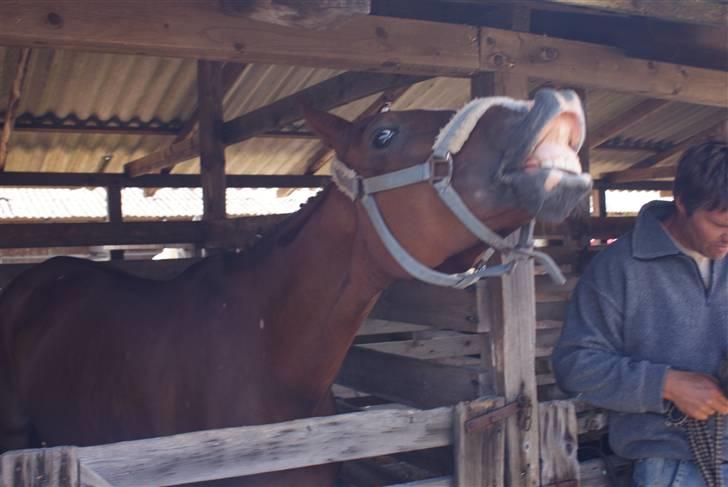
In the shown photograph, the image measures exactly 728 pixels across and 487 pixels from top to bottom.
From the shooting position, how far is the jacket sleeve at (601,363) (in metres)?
2.19

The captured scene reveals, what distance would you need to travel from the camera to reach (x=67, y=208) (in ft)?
40.2

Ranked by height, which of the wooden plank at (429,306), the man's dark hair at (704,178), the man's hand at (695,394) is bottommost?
the man's hand at (695,394)

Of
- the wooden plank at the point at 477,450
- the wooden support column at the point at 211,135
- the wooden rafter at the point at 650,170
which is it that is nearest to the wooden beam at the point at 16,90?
the wooden support column at the point at 211,135

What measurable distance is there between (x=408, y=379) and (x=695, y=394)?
1103 mm

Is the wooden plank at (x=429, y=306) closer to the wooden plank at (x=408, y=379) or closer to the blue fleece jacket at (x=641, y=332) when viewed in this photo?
the wooden plank at (x=408, y=379)

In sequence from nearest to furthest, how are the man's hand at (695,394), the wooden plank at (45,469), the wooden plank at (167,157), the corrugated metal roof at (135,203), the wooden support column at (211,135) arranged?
the wooden plank at (45,469) < the man's hand at (695,394) < the wooden support column at (211,135) < the wooden plank at (167,157) < the corrugated metal roof at (135,203)

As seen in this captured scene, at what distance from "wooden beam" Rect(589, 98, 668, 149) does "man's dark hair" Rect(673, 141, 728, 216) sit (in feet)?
15.7

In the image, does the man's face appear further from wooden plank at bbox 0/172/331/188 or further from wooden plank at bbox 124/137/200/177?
wooden plank at bbox 124/137/200/177

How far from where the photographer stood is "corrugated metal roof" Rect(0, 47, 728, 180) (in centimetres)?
530

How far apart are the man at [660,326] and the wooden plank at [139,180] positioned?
3.76 meters

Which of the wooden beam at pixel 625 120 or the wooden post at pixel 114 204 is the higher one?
the wooden beam at pixel 625 120

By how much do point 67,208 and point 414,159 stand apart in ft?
36.9

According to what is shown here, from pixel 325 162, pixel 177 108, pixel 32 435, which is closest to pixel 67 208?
pixel 325 162

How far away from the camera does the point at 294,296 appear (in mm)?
2523
